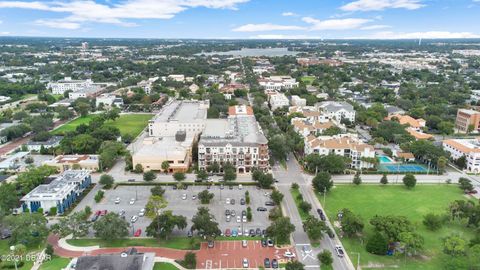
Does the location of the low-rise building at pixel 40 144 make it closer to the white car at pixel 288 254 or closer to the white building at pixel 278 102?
the white car at pixel 288 254

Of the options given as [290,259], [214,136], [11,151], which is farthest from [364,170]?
[11,151]

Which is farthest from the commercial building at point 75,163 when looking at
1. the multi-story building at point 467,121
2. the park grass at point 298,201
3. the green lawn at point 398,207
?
the multi-story building at point 467,121

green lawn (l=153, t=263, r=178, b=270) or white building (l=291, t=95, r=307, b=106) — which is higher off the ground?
white building (l=291, t=95, r=307, b=106)

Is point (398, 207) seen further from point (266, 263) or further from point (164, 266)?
point (164, 266)

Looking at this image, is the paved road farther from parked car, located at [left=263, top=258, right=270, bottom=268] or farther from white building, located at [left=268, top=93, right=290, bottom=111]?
white building, located at [left=268, top=93, right=290, bottom=111]

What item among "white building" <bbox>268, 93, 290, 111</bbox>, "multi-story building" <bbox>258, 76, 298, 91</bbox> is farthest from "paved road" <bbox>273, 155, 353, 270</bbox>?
"multi-story building" <bbox>258, 76, 298, 91</bbox>

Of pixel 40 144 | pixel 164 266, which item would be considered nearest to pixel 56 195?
pixel 164 266

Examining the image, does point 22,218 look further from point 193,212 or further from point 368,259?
point 368,259
